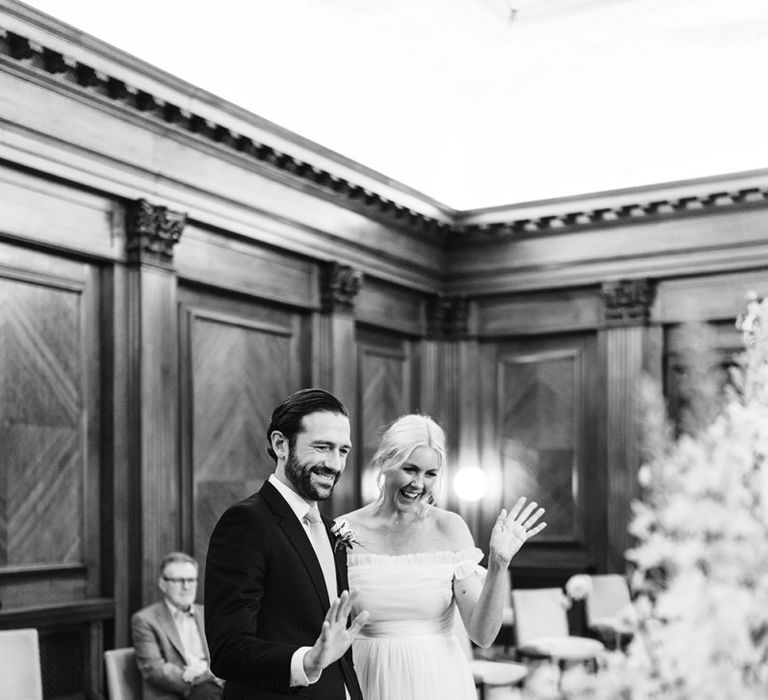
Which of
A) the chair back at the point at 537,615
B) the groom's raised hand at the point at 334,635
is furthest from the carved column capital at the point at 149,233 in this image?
the groom's raised hand at the point at 334,635

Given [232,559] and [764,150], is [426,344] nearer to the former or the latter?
[764,150]

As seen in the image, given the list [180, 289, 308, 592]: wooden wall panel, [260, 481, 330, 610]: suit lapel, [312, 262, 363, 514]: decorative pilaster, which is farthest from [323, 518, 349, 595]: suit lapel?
[312, 262, 363, 514]: decorative pilaster

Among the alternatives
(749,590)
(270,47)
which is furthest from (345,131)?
(749,590)

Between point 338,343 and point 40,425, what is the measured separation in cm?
307

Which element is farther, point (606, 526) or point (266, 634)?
point (606, 526)

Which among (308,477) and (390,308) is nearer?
(308,477)

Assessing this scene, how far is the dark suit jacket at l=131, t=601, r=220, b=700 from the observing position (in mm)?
6059

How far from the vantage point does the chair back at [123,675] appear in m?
5.89

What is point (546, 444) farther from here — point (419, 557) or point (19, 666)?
point (419, 557)

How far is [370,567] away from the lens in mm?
3742

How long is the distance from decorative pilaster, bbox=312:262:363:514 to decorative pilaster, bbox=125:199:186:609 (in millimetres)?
1902

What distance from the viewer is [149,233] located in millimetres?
7191

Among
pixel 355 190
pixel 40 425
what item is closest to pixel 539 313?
pixel 355 190

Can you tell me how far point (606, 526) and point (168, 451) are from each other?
453 cm
